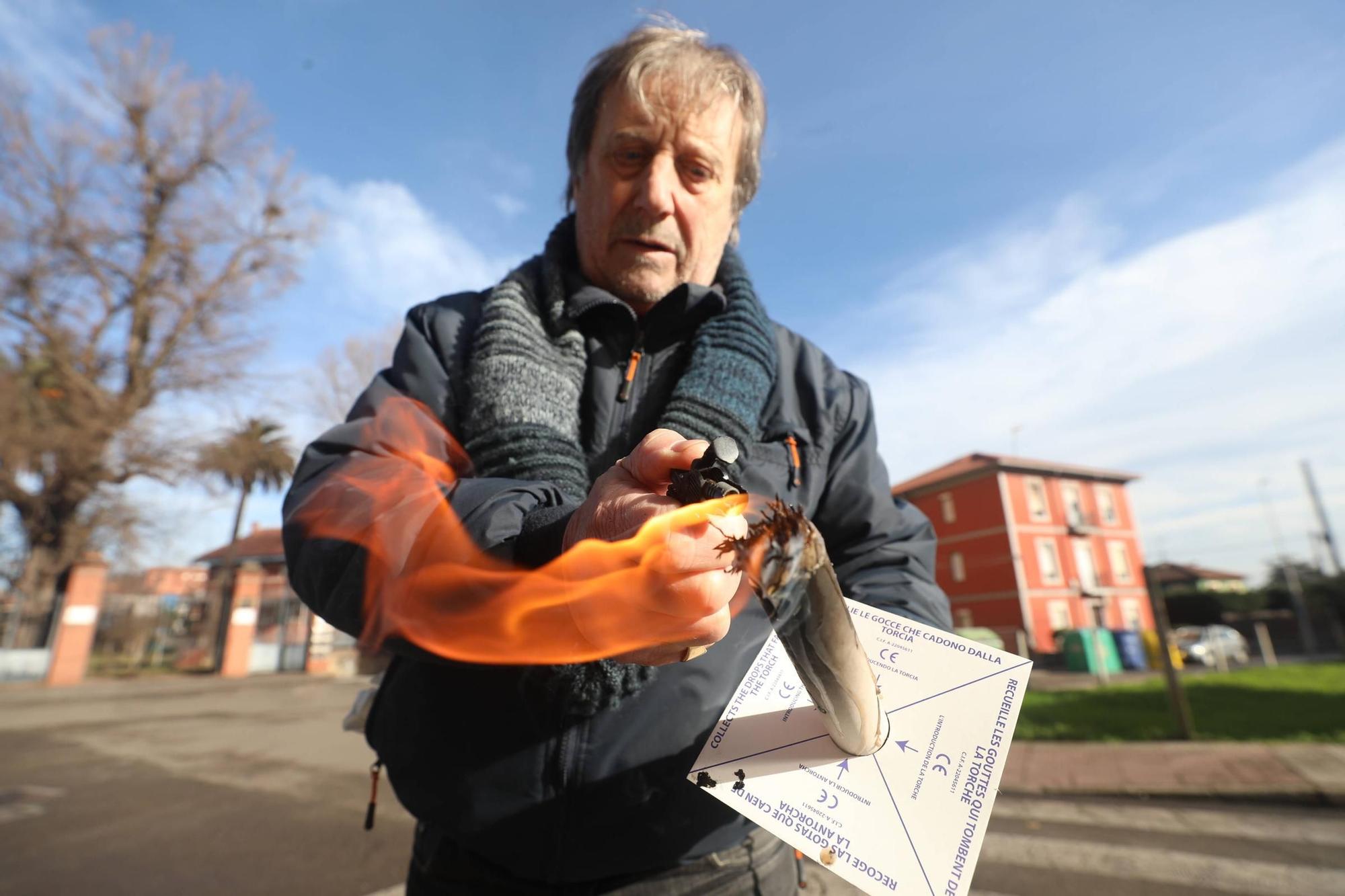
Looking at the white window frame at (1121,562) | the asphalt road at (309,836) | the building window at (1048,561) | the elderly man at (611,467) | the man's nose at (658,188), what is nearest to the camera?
the elderly man at (611,467)

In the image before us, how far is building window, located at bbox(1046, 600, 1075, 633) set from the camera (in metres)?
33.5

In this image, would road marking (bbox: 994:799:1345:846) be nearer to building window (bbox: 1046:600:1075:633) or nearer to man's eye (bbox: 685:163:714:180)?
man's eye (bbox: 685:163:714:180)

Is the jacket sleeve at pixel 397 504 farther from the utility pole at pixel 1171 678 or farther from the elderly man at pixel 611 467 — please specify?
the utility pole at pixel 1171 678

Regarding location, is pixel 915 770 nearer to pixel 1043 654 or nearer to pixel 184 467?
pixel 184 467

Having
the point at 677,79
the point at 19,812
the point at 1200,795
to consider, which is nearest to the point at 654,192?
the point at 677,79

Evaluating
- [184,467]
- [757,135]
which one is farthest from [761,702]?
[184,467]

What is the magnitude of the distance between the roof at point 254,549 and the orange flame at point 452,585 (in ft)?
122

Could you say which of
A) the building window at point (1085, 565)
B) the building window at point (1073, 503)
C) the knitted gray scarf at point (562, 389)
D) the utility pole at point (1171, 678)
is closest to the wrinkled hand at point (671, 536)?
the knitted gray scarf at point (562, 389)

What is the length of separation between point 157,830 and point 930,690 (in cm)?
771

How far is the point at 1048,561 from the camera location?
35312 millimetres

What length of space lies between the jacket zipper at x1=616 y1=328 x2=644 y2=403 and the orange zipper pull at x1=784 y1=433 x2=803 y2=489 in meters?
0.45

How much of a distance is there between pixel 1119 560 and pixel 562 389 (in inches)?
1821

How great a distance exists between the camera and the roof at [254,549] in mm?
36031

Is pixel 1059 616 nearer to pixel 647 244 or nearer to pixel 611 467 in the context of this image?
pixel 647 244
